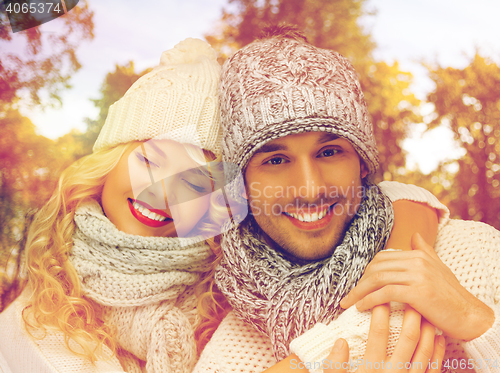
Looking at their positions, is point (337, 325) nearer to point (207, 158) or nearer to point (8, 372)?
point (207, 158)

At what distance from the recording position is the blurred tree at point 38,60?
Answer: 1172 millimetres

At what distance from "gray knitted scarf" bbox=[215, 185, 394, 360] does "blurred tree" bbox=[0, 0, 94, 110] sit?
80 centimetres

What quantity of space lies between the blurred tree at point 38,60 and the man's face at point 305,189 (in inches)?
28.8

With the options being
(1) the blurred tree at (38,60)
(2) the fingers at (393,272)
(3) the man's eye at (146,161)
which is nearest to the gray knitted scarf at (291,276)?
(2) the fingers at (393,272)

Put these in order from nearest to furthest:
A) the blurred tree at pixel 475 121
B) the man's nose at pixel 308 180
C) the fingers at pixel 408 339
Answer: the fingers at pixel 408 339
the man's nose at pixel 308 180
the blurred tree at pixel 475 121

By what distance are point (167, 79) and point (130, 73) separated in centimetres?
17

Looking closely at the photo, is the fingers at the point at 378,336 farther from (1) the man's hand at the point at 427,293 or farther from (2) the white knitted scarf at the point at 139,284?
(2) the white knitted scarf at the point at 139,284

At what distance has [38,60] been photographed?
3.91 feet

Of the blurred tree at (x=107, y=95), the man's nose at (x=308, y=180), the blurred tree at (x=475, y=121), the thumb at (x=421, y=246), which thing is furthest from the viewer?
the blurred tree at (x=475, y=121)

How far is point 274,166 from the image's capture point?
46.3 inches

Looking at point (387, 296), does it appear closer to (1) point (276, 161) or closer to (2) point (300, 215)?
(2) point (300, 215)

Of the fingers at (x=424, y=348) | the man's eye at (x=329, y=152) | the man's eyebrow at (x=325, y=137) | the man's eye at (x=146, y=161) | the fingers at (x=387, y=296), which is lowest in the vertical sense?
the fingers at (x=424, y=348)

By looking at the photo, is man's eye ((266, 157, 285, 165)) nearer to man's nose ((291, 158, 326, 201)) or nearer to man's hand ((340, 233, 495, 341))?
man's nose ((291, 158, 326, 201))

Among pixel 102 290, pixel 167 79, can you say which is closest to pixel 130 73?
pixel 167 79
